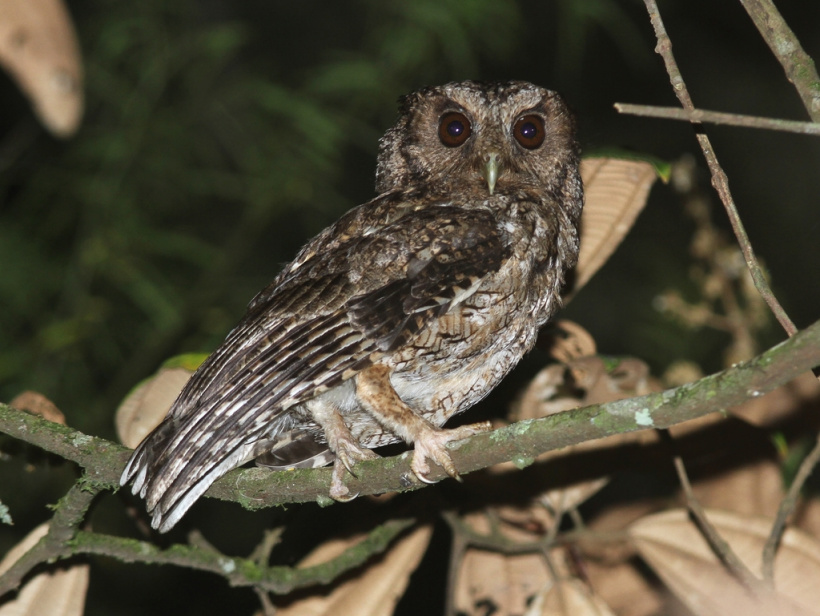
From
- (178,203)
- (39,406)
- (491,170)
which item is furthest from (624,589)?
(178,203)

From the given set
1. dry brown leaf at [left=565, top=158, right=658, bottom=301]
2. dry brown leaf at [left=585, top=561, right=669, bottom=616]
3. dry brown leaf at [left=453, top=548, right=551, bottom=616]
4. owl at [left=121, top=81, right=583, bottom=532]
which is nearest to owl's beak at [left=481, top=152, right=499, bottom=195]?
owl at [left=121, top=81, right=583, bottom=532]

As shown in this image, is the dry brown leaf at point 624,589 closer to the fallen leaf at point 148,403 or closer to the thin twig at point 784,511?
the thin twig at point 784,511

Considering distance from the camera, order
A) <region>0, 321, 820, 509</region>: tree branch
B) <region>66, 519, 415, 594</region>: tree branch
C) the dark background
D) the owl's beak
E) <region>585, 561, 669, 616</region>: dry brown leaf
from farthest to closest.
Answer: the dark background
<region>585, 561, 669, 616</region>: dry brown leaf
the owl's beak
<region>66, 519, 415, 594</region>: tree branch
<region>0, 321, 820, 509</region>: tree branch

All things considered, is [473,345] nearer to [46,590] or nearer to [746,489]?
[746,489]

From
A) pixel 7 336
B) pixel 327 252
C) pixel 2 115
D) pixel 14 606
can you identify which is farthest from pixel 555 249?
pixel 2 115

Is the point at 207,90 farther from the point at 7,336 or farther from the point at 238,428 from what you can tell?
the point at 238,428

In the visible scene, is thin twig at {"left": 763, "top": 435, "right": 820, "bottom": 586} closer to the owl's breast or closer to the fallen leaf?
the owl's breast

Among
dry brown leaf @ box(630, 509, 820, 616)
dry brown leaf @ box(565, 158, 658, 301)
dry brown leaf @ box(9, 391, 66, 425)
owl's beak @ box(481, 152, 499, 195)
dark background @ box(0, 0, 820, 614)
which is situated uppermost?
dark background @ box(0, 0, 820, 614)
